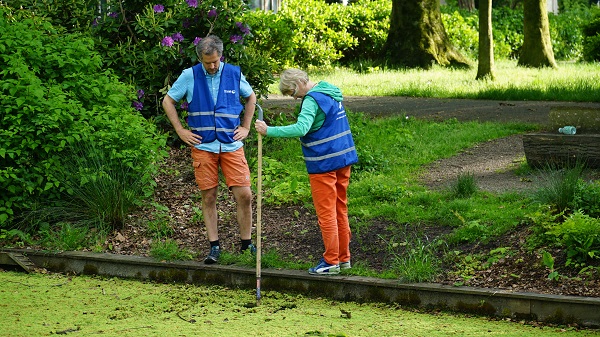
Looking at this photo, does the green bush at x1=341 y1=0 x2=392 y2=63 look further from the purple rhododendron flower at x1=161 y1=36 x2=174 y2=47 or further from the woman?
the woman

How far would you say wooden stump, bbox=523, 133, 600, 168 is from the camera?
9.59 metres

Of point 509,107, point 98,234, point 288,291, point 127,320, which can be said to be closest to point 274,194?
point 98,234

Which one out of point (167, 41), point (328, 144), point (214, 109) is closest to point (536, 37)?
point (167, 41)

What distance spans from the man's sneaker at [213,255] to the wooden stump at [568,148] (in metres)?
3.63

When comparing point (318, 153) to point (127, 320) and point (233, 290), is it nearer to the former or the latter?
point (233, 290)

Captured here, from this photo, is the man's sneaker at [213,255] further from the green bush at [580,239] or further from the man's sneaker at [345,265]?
the green bush at [580,239]

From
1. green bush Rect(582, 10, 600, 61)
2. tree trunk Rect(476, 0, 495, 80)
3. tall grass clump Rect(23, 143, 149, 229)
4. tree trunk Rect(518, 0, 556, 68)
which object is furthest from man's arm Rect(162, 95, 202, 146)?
green bush Rect(582, 10, 600, 61)

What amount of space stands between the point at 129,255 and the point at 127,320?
164 cm

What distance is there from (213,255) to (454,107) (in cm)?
811

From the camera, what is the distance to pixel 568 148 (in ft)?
31.6

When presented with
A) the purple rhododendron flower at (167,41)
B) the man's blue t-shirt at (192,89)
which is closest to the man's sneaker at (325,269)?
the man's blue t-shirt at (192,89)

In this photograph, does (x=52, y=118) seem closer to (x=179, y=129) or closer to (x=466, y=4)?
(x=179, y=129)

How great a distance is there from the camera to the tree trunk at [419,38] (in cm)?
2222

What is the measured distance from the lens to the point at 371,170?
10477 millimetres
